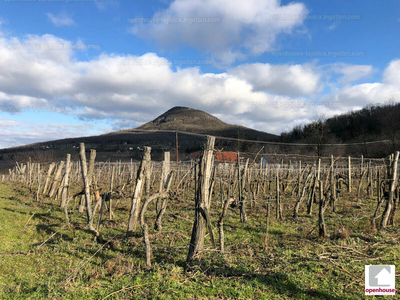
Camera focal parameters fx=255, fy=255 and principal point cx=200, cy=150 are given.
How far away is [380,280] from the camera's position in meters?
3.67

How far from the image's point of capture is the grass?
3488mm

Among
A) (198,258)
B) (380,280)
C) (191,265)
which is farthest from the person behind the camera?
(198,258)

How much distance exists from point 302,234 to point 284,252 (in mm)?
1827

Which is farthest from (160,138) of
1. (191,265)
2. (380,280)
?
(380,280)

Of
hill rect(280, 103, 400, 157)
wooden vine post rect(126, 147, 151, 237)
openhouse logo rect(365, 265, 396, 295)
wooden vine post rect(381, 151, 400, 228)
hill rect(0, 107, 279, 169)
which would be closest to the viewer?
openhouse logo rect(365, 265, 396, 295)

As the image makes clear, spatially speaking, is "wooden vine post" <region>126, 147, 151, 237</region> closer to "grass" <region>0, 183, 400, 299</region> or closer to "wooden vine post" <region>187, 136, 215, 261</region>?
"grass" <region>0, 183, 400, 299</region>

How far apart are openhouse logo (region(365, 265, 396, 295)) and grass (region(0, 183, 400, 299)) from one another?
10 centimetres

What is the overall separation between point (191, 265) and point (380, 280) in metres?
2.80

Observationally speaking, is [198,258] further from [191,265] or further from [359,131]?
[359,131]

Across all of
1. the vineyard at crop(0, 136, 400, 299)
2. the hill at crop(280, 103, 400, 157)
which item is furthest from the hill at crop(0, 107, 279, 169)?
the vineyard at crop(0, 136, 400, 299)

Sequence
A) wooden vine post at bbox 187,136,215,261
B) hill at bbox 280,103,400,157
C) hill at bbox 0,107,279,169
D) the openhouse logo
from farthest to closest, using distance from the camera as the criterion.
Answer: hill at bbox 0,107,279,169 → hill at bbox 280,103,400,157 → wooden vine post at bbox 187,136,215,261 → the openhouse logo

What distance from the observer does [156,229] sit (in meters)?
6.51

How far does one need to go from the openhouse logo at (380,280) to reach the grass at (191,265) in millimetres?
103

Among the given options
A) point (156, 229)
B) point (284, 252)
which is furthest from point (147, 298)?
point (156, 229)
